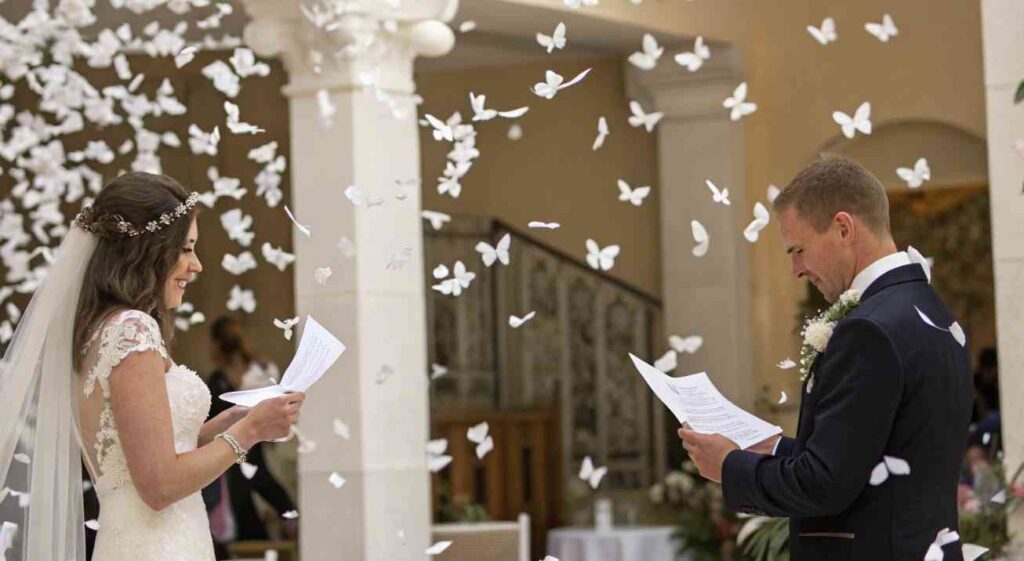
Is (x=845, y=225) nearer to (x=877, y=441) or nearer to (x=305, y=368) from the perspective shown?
(x=877, y=441)

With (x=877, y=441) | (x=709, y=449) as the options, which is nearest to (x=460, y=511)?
(x=709, y=449)

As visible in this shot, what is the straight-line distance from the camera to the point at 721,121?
1042 centimetres

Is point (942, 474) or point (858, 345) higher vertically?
point (858, 345)

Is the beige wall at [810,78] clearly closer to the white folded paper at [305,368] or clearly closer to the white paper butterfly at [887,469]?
the white folded paper at [305,368]

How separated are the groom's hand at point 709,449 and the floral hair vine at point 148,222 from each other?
1.13 m

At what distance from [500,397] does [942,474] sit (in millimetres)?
8218

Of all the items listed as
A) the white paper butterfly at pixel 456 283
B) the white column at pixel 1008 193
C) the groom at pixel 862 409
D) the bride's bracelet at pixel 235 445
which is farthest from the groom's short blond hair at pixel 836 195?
the white column at pixel 1008 193

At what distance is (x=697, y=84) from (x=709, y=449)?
739cm

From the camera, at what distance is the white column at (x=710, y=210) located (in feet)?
34.1

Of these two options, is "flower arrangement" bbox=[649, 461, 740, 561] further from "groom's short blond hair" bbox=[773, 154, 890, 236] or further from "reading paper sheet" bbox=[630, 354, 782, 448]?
"groom's short blond hair" bbox=[773, 154, 890, 236]

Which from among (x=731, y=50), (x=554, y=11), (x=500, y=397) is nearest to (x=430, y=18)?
(x=554, y=11)

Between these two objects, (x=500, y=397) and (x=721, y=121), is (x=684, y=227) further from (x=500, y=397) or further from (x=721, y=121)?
(x=500, y=397)

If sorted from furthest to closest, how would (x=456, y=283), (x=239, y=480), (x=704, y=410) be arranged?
(x=239, y=480) → (x=456, y=283) → (x=704, y=410)

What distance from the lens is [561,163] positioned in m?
11.6
